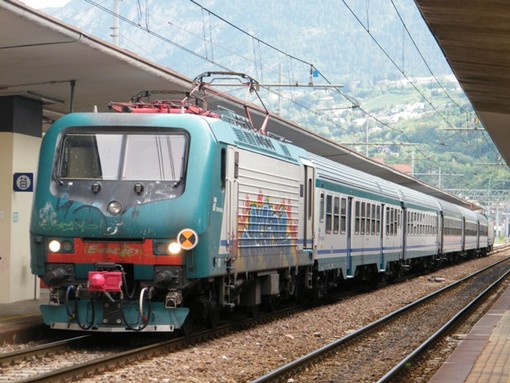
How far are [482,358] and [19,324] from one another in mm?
5957

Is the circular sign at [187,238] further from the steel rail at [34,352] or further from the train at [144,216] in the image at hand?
the steel rail at [34,352]

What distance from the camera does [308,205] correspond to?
17.3 metres

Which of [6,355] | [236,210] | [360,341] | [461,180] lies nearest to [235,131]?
[236,210]

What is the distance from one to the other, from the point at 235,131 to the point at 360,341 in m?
3.55

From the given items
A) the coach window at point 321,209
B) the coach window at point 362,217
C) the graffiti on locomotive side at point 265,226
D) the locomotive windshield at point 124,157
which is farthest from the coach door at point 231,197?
the coach window at point 362,217

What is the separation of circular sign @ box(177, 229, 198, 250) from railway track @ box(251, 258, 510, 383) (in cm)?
193

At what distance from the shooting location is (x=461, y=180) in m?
119

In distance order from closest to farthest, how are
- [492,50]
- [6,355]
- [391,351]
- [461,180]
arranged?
[6,355] < [391,351] < [492,50] < [461,180]

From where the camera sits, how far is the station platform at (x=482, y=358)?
31.4ft

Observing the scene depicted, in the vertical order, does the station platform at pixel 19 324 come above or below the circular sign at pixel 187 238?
below

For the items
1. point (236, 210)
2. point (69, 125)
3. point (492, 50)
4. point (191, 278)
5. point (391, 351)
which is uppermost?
point (492, 50)

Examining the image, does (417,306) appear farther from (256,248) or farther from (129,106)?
(129,106)

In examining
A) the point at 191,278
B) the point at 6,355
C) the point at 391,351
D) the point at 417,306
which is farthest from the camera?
the point at 417,306

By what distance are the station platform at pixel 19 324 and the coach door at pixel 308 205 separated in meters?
4.96
